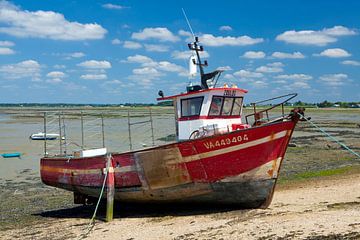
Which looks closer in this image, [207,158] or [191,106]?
[207,158]

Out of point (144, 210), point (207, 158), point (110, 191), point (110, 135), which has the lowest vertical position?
point (144, 210)

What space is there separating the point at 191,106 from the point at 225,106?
3.10ft

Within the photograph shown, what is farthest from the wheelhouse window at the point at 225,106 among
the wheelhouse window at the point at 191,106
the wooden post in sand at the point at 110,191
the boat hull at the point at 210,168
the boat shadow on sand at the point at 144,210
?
the wooden post in sand at the point at 110,191

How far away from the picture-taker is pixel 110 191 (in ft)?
39.8

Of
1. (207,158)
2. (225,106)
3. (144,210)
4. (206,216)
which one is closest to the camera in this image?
(207,158)

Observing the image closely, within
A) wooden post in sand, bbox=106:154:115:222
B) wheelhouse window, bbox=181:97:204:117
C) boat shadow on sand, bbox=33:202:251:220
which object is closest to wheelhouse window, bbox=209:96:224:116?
wheelhouse window, bbox=181:97:204:117

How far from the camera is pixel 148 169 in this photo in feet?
37.6

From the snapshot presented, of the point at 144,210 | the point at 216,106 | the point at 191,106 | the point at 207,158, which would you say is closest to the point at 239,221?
the point at 207,158

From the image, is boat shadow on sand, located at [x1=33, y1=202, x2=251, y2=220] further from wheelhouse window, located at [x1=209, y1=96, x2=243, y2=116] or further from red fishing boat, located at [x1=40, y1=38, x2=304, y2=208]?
wheelhouse window, located at [x1=209, y1=96, x2=243, y2=116]

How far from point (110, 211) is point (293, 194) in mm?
5493

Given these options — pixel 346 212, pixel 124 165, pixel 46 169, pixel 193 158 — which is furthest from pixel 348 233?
pixel 46 169

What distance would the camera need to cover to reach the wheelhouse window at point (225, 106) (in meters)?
11.8

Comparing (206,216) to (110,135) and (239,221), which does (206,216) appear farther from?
(110,135)

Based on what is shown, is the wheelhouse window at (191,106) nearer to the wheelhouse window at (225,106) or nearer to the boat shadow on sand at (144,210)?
the wheelhouse window at (225,106)
